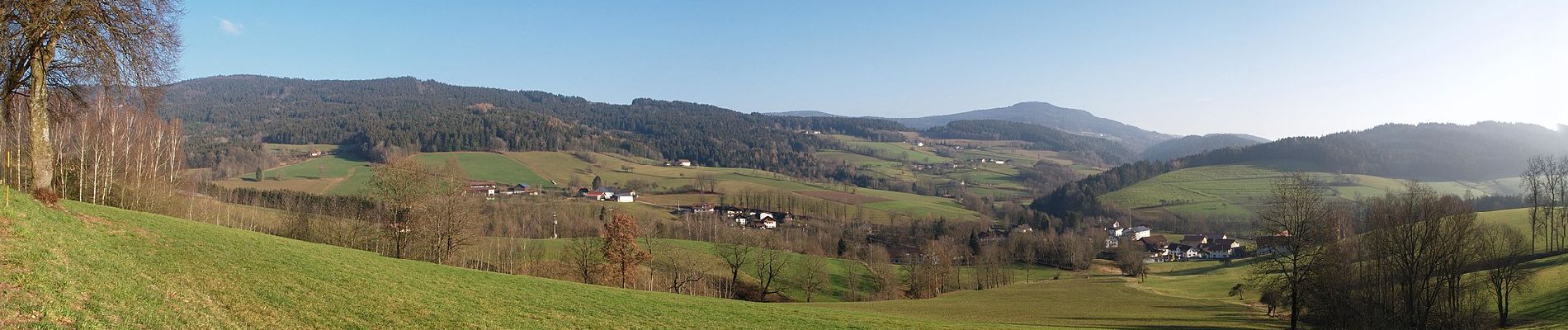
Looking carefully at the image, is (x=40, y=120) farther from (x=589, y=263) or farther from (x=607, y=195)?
(x=607, y=195)

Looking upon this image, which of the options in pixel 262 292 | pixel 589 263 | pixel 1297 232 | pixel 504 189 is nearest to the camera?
pixel 262 292

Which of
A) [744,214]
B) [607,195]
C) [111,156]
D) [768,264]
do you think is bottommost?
[768,264]

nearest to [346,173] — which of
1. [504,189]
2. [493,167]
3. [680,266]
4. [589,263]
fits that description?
[493,167]

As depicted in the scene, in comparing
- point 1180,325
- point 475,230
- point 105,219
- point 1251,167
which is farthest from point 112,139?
point 1251,167

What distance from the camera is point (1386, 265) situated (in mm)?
37344

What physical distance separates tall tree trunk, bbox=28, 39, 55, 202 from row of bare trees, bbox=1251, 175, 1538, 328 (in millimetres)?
46314

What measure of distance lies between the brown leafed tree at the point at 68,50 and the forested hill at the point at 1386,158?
15183 cm

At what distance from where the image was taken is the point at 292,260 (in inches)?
794

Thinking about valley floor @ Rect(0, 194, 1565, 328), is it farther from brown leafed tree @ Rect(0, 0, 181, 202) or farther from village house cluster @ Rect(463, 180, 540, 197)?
village house cluster @ Rect(463, 180, 540, 197)

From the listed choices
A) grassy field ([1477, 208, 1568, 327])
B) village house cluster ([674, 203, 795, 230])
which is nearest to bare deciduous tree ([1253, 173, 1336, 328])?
grassy field ([1477, 208, 1568, 327])

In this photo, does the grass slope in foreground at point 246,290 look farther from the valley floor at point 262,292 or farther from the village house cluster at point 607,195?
the village house cluster at point 607,195

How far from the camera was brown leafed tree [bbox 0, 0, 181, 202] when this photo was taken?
1867 cm

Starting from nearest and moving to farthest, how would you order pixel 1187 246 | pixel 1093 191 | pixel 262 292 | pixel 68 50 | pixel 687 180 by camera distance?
pixel 262 292 → pixel 68 50 → pixel 1187 246 → pixel 687 180 → pixel 1093 191

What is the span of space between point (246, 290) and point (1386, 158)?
752 ft
